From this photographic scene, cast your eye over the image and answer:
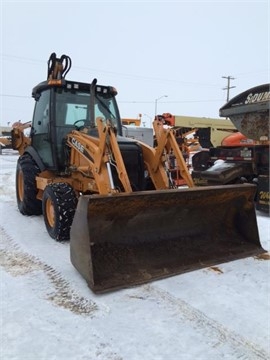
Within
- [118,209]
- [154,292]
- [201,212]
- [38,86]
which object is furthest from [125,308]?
[38,86]

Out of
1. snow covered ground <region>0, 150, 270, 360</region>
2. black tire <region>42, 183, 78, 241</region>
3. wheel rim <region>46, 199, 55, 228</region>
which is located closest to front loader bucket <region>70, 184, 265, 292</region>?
snow covered ground <region>0, 150, 270, 360</region>

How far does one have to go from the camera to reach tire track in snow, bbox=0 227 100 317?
302cm

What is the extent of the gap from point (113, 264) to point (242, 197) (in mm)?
1915

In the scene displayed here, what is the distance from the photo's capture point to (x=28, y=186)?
5969mm

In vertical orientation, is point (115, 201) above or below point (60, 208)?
above

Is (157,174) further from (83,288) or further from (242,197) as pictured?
(83,288)

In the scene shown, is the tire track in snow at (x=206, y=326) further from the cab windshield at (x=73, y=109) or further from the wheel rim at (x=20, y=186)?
the wheel rim at (x=20, y=186)

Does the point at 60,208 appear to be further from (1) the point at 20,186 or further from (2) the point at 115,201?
(1) the point at 20,186

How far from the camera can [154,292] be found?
10.7ft

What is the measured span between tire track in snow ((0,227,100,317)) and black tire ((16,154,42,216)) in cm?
93

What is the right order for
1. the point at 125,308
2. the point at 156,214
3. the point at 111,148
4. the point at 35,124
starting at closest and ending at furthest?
the point at 125,308
the point at 156,214
the point at 111,148
the point at 35,124

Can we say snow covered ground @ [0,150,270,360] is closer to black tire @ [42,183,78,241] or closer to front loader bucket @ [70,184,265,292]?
front loader bucket @ [70,184,265,292]

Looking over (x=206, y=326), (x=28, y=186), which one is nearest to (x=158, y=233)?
(x=206, y=326)

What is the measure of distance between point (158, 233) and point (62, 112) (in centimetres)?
258
